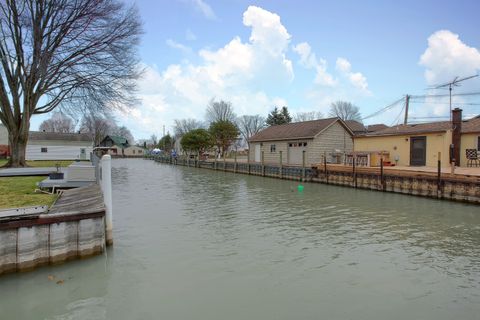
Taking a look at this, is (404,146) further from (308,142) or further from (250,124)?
(250,124)

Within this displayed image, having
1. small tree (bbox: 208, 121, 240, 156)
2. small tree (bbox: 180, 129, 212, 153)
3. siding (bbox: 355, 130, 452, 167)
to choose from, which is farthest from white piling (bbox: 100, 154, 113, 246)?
small tree (bbox: 180, 129, 212, 153)

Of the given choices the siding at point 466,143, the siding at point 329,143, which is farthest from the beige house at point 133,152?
the siding at point 466,143

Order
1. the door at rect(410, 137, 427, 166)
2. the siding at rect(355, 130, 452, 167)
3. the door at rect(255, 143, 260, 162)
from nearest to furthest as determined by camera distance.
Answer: the siding at rect(355, 130, 452, 167), the door at rect(410, 137, 427, 166), the door at rect(255, 143, 260, 162)

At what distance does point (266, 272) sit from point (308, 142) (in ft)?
72.0

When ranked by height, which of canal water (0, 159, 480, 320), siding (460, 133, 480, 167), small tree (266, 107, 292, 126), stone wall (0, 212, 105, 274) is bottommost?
canal water (0, 159, 480, 320)

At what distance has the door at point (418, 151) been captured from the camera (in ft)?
64.6

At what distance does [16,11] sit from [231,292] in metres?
21.5

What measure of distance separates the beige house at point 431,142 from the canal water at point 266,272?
9.23m

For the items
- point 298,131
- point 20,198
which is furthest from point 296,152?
point 20,198

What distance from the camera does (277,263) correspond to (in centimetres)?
650

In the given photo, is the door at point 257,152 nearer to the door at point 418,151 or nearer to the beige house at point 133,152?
the door at point 418,151

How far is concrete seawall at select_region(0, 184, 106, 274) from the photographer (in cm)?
535

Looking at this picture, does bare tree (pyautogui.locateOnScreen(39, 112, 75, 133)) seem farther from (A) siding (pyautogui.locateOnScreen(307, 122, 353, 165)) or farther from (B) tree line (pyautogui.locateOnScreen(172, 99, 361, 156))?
(A) siding (pyautogui.locateOnScreen(307, 122, 353, 165))

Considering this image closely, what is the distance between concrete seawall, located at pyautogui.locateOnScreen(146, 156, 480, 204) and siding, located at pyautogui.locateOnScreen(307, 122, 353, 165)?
318 cm
